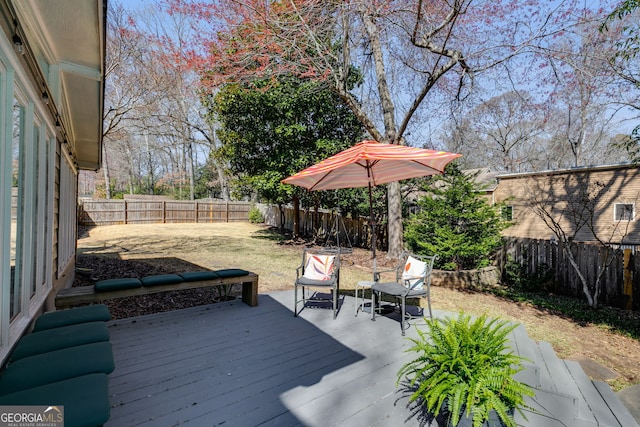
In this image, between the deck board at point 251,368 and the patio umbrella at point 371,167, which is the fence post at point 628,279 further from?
the deck board at point 251,368

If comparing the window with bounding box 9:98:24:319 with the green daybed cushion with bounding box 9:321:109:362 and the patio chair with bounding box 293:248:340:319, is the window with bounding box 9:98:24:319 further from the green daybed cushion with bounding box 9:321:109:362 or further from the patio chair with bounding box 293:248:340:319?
the patio chair with bounding box 293:248:340:319

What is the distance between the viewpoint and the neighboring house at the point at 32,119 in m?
1.80

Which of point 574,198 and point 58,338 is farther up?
point 574,198

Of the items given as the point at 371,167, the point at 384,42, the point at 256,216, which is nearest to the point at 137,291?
the point at 371,167

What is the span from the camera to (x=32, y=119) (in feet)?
7.89

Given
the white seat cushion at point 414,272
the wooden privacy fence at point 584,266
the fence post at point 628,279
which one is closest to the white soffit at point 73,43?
the white seat cushion at point 414,272

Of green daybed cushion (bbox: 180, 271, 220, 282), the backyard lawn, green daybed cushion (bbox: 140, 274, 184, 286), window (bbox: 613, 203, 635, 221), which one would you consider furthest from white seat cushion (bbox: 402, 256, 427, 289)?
window (bbox: 613, 203, 635, 221)

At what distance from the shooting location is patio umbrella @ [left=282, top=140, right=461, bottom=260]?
12.3 ft

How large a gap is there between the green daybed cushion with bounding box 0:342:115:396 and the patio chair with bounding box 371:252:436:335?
9.44 ft

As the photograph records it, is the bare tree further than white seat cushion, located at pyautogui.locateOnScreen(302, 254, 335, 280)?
Yes

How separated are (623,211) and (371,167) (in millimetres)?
11950

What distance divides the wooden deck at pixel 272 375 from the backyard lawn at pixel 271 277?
80cm

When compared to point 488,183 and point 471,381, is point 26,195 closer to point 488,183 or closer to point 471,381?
point 471,381

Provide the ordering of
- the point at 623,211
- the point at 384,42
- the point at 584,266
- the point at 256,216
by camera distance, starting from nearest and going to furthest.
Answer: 1. the point at 584,266
2. the point at 384,42
3. the point at 623,211
4. the point at 256,216
